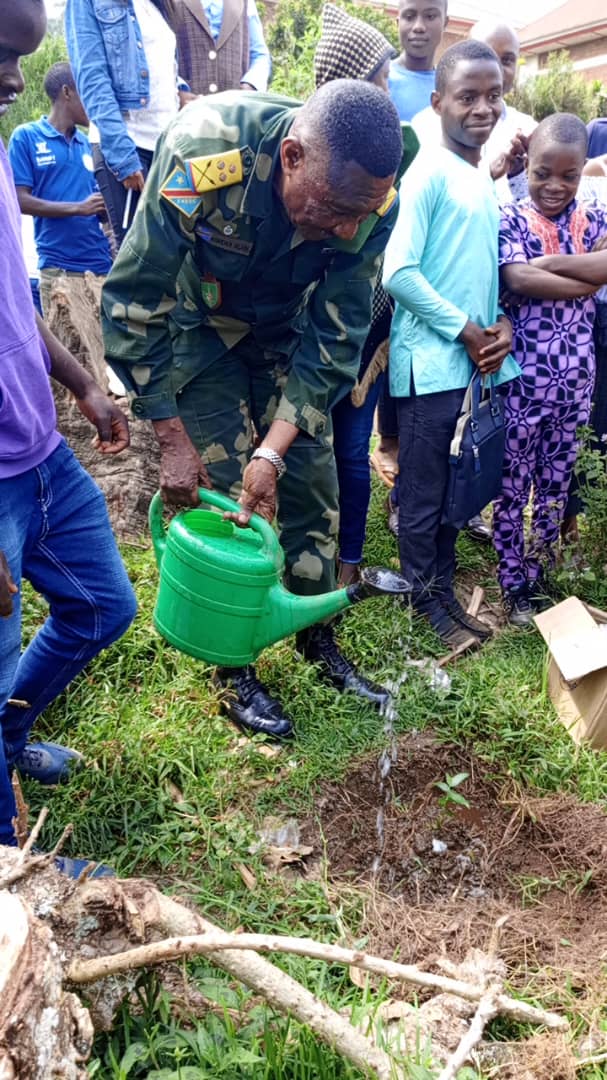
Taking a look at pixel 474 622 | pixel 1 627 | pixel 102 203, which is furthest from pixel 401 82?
pixel 1 627

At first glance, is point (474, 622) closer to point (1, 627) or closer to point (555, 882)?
point (555, 882)

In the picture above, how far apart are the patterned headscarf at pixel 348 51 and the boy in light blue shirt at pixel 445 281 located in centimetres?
29

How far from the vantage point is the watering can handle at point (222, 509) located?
2311 mm

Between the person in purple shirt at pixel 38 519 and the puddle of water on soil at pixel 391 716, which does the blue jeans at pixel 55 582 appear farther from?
the puddle of water on soil at pixel 391 716

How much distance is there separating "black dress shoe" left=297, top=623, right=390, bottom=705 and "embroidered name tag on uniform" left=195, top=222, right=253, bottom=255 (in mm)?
1352

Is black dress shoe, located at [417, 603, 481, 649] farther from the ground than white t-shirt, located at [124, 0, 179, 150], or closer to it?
closer to it

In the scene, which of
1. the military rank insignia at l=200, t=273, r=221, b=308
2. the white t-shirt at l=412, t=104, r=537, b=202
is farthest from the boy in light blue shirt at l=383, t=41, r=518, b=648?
the military rank insignia at l=200, t=273, r=221, b=308

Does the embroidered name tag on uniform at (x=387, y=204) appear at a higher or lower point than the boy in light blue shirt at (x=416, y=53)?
lower

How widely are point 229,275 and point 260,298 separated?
13cm

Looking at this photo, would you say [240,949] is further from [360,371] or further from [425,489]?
[360,371]

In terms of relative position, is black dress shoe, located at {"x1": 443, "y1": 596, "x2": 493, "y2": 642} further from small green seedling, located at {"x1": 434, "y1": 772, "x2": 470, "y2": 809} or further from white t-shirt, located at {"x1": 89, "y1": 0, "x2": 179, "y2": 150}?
white t-shirt, located at {"x1": 89, "y1": 0, "x2": 179, "y2": 150}

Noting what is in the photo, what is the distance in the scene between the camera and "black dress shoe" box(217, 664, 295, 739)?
2799 millimetres

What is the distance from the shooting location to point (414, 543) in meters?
3.45

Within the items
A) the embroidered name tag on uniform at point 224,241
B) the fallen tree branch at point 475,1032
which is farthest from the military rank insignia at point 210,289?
the fallen tree branch at point 475,1032
